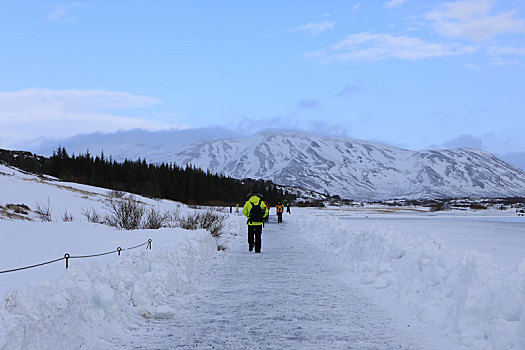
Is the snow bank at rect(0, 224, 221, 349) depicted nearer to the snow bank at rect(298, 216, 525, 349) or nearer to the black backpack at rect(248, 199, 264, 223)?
the snow bank at rect(298, 216, 525, 349)

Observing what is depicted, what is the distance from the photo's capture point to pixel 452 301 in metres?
7.14

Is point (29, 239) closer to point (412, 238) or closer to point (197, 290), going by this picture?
point (197, 290)

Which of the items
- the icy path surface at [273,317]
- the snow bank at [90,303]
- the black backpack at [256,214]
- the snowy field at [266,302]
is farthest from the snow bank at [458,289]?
the black backpack at [256,214]

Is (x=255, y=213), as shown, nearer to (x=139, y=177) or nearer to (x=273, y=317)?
(x=273, y=317)

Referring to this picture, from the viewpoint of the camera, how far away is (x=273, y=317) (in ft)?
24.1

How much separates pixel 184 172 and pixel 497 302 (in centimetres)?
10875

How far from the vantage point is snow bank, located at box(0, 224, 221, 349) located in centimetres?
498

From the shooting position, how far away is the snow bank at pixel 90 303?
4977 millimetres

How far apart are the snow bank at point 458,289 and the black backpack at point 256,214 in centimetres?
533

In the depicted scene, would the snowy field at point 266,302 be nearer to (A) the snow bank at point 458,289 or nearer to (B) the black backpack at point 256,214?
(A) the snow bank at point 458,289

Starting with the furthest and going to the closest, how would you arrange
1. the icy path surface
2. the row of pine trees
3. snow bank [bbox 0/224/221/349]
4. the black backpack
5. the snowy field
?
the row of pine trees < the black backpack < the icy path surface < the snowy field < snow bank [bbox 0/224/221/349]

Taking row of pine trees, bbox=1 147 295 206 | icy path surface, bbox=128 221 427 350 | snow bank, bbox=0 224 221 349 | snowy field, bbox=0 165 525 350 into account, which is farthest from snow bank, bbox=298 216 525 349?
row of pine trees, bbox=1 147 295 206

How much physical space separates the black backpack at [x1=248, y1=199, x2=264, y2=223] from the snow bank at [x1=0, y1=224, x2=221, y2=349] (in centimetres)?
605

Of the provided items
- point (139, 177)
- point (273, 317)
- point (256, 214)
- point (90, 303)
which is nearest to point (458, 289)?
point (273, 317)
